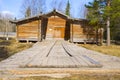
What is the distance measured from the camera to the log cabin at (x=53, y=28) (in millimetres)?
41844

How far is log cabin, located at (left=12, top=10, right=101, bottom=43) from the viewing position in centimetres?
4184

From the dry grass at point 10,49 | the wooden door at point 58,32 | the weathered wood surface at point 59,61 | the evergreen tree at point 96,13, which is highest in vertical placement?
the evergreen tree at point 96,13

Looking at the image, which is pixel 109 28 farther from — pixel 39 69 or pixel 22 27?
pixel 39 69

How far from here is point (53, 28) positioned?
42938mm

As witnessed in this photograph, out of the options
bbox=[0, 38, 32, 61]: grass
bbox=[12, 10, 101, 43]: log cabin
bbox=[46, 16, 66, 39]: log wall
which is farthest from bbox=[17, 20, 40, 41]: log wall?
bbox=[0, 38, 32, 61]: grass

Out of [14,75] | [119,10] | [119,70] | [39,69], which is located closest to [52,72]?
[39,69]

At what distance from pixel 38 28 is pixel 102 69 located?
32.5 metres

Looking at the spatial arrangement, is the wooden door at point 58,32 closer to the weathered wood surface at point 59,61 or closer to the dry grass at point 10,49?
the dry grass at point 10,49

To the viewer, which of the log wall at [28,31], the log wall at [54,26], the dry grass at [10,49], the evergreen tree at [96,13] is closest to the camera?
the dry grass at [10,49]

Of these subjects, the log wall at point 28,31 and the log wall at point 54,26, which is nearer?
the log wall at point 28,31

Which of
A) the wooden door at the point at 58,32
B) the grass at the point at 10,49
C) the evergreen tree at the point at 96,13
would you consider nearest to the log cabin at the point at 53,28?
the wooden door at the point at 58,32

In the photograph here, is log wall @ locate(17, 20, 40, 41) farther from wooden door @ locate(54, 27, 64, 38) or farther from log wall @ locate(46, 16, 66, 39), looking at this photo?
wooden door @ locate(54, 27, 64, 38)

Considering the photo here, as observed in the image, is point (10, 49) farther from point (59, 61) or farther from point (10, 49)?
point (59, 61)

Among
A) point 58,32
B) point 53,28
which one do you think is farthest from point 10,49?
point 58,32
